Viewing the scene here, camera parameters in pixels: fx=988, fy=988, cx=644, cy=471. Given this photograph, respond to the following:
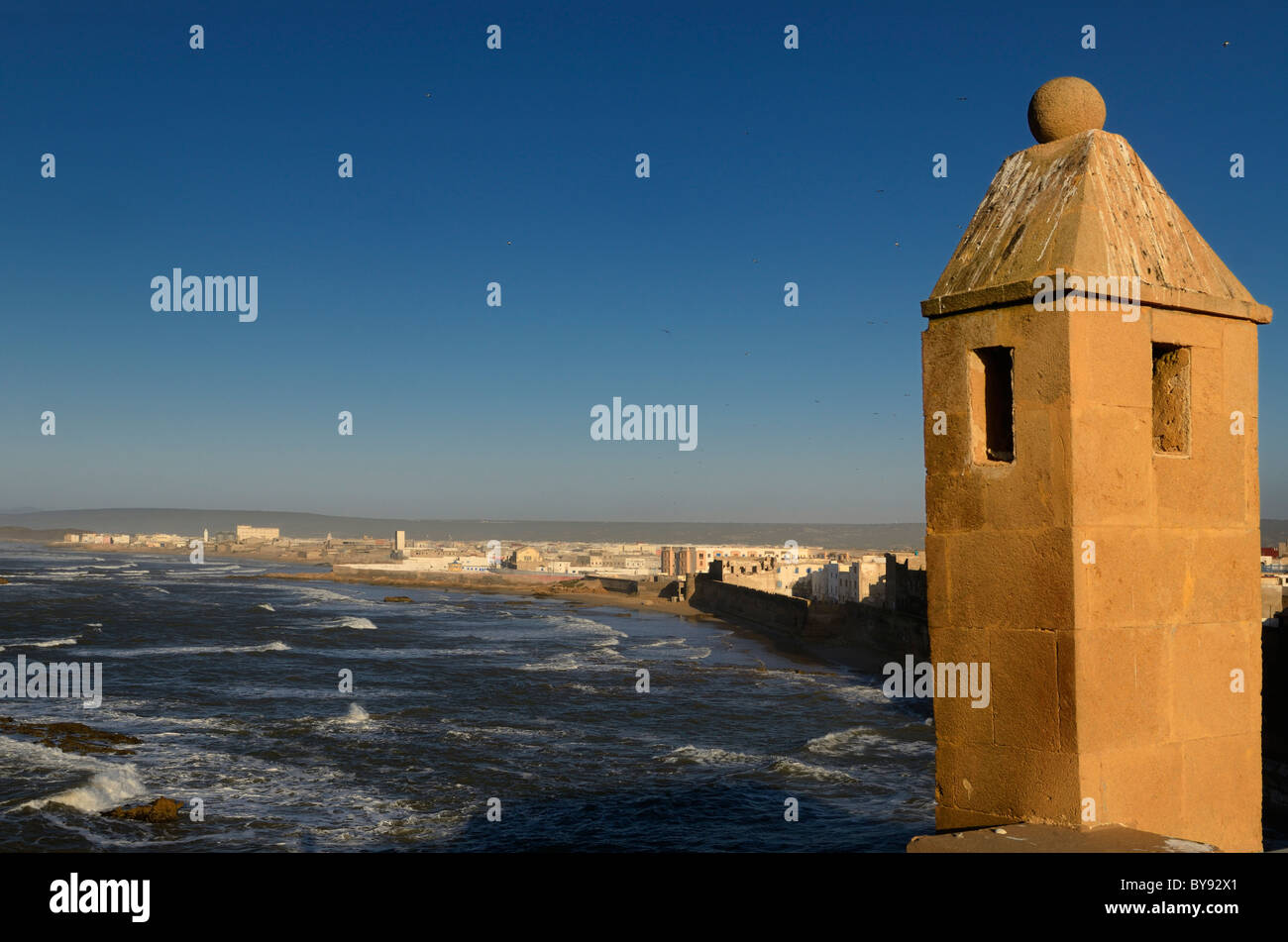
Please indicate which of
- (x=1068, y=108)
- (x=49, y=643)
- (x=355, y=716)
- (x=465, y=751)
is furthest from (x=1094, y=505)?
(x=49, y=643)

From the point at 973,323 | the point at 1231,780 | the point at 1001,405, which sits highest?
the point at 973,323

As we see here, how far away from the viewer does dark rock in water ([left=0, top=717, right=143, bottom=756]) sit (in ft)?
80.0

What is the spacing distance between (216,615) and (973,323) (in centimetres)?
7025

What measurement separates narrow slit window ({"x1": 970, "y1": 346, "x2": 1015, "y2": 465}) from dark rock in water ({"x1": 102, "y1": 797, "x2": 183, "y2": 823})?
17966 millimetres

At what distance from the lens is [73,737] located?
84.1 feet

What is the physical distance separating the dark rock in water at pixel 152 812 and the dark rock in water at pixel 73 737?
567cm

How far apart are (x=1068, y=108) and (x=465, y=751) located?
23152 mm

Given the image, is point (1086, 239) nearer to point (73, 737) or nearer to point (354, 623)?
point (73, 737)

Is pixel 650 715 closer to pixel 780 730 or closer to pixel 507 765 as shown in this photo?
pixel 780 730

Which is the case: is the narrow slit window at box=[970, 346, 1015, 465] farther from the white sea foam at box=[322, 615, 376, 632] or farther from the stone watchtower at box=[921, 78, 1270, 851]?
the white sea foam at box=[322, 615, 376, 632]

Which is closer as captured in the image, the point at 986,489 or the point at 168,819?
the point at 986,489
